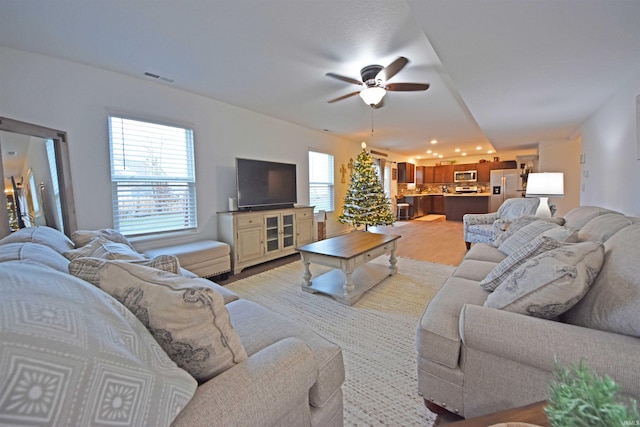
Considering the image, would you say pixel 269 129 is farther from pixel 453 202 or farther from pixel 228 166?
pixel 453 202

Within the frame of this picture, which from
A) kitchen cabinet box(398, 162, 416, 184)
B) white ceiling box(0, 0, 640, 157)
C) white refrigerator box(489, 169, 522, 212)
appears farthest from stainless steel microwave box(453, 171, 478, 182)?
white ceiling box(0, 0, 640, 157)

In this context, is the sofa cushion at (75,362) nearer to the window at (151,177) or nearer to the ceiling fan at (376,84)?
the ceiling fan at (376,84)

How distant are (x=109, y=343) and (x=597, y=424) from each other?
3.12ft

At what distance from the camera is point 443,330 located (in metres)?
1.30

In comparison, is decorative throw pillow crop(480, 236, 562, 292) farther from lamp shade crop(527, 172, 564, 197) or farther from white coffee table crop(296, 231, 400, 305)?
lamp shade crop(527, 172, 564, 197)

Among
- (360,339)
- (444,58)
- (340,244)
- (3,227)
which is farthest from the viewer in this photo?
(340,244)

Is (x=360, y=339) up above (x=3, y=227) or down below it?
below

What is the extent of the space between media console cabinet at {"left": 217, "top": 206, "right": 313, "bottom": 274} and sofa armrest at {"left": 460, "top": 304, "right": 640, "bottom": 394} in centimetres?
316

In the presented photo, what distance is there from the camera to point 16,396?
445mm

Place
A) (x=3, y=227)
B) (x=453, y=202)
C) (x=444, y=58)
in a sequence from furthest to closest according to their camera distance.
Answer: (x=453, y=202)
(x=444, y=58)
(x=3, y=227)

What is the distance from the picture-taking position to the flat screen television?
4.08m

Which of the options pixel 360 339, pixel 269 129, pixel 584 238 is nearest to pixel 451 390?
pixel 360 339

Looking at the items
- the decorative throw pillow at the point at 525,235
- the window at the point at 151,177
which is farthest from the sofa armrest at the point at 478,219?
the window at the point at 151,177

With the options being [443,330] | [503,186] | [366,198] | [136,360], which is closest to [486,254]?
[443,330]
